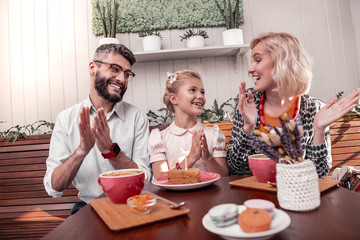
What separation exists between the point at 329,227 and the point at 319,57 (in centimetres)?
316

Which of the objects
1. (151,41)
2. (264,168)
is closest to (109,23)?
(151,41)

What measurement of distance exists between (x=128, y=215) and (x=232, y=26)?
2601 mm

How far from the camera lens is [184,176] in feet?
3.16

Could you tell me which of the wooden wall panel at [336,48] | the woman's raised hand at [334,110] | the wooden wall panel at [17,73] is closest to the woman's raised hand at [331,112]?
the woman's raised hand at [334,110]

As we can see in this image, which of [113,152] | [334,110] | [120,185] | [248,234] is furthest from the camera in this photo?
[113,152]

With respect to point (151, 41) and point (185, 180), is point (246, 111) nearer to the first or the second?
point (185, 180)

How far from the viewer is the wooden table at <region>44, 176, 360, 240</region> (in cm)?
54

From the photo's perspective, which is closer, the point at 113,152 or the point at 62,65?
the point at 113,152

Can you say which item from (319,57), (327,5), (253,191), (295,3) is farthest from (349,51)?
(253,191)

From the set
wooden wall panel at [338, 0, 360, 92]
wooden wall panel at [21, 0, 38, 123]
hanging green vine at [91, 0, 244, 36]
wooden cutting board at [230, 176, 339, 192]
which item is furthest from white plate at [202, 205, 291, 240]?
wooden wall panel at [338, 0, 360, 92]

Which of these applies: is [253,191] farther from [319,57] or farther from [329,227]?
[319,57]

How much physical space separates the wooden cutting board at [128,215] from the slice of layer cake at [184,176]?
7.8 inches

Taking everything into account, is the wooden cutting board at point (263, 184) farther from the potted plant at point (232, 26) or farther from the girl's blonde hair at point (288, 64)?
the potted plant at point (232, 26)

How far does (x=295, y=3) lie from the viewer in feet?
10.5
